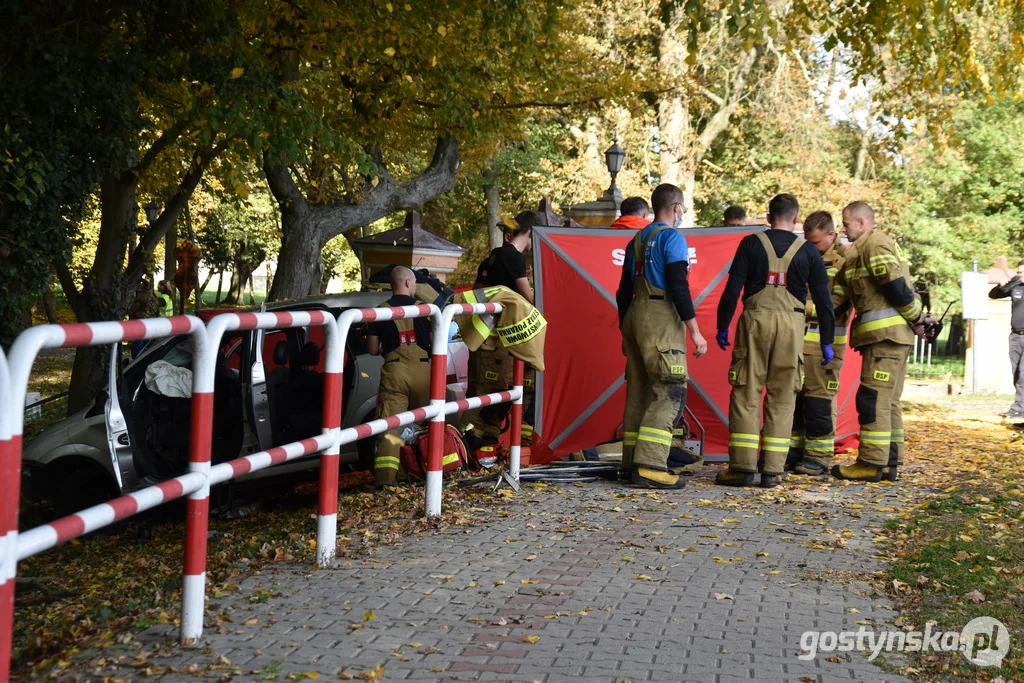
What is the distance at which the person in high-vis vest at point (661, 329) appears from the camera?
8.23 m

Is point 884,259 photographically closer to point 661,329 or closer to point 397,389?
point 661,329

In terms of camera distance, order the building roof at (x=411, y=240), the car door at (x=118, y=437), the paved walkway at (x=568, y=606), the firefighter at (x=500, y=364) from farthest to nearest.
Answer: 1. the building roof at (x=411, y=240)
2. the firefighter at (x=500, y=364)
3. the car door at (x=118, y=437)
4. the paved walkway at (x=568, y=606)

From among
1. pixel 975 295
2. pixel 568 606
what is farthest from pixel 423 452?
pixel 975 295

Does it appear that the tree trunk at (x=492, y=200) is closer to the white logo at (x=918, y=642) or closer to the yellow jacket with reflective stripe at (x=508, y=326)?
the yellow jacket with reflective stripe at (x=508, y=326)

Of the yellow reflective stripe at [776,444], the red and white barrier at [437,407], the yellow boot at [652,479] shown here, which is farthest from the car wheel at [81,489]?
the yellow reflective stripe at [776,444]

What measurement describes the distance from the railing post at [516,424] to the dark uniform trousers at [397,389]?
797 mm

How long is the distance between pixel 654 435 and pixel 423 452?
5.62ft

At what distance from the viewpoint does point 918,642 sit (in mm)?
4836

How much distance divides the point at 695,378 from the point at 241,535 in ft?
12.7

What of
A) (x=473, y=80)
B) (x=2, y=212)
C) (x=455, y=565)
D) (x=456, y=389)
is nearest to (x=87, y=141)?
(x=2, y=212)

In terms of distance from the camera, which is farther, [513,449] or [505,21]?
[505,21]

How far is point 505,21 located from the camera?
38.9ft

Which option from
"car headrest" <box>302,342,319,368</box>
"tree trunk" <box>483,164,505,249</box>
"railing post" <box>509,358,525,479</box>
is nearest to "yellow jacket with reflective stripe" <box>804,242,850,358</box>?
"railing post" <box>509,358,525,479</box>

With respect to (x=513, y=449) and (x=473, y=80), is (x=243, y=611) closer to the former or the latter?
(x=513, y=449)
